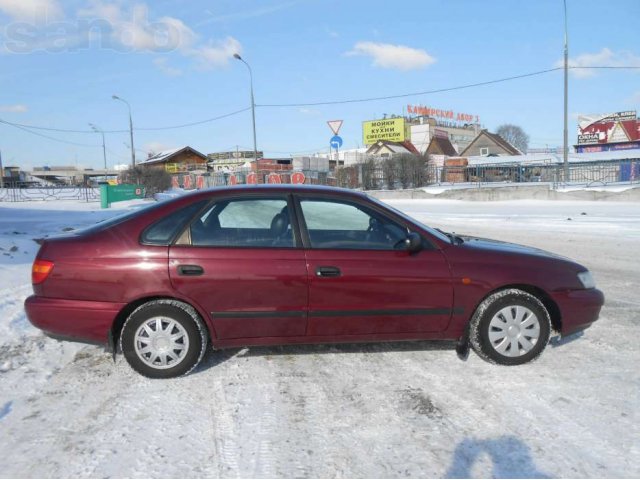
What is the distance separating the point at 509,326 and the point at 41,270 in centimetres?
367

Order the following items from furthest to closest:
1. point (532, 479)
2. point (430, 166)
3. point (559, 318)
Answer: point (430, 166) → point (559, 318) → point (532, 479)

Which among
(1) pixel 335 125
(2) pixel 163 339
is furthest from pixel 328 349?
(1) pixel 335 125

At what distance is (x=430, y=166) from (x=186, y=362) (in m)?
29.4

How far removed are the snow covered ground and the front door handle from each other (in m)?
0.79

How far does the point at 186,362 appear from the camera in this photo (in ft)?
11.8

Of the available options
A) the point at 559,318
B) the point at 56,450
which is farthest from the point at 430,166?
the point at 56,450

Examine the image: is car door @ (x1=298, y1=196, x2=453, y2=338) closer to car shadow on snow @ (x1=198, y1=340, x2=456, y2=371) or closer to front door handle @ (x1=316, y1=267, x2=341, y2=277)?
front door handle @ (x1=316, y1=267, x2=341, y2=277)

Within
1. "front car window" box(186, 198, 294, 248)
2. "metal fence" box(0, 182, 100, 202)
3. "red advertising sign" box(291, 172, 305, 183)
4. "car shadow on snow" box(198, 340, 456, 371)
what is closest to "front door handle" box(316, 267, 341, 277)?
"front car window" box(186, 198, 294, 248)

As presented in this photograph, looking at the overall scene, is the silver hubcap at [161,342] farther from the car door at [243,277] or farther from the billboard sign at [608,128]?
the billboard sign at [608,128]

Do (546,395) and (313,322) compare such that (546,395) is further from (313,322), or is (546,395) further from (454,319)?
(313,322)

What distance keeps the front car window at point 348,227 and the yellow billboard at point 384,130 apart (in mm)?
85379

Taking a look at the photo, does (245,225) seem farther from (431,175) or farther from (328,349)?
(431,175)

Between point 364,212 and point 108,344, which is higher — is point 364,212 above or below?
above

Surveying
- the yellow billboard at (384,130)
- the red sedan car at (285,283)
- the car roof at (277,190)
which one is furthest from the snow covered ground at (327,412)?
the yellow billboard at (384,130)
